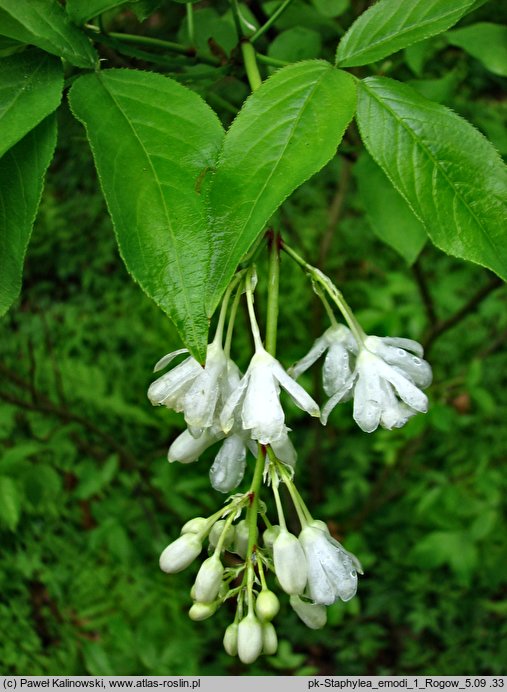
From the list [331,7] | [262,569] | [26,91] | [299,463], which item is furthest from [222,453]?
[299,463]

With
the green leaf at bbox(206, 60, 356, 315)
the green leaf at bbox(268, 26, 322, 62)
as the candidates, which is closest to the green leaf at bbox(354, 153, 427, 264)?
the green leaf at bbox(268, 26, 322, 62)

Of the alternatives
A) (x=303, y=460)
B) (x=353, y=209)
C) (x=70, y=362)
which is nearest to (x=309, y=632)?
(x=303, y=460)

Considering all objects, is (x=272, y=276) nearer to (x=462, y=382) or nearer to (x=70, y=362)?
(x=462, y=382)

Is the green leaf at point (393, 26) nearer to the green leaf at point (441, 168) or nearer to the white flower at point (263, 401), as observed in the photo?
the green leaf at point (441, 168)

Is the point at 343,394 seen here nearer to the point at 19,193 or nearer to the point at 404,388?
the point at 404,388

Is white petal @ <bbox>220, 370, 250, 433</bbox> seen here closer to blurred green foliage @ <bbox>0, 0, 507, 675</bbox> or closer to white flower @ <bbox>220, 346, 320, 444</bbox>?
white flower @ <bbox>220, 346, 320, 444</bbox>
